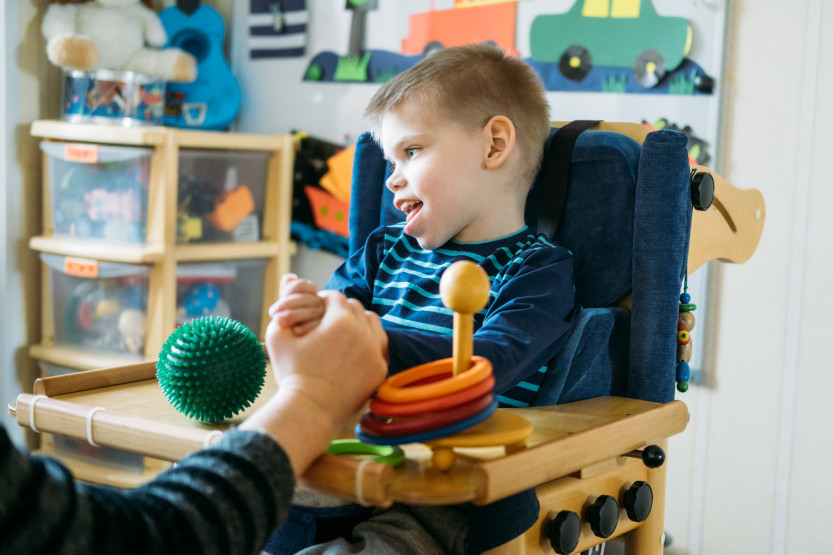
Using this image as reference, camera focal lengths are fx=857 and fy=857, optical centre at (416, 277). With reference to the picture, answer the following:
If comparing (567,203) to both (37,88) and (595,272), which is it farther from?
(37,88)

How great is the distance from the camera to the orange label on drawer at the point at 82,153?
1.98 meters

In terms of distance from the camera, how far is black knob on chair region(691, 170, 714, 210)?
101 centimetres

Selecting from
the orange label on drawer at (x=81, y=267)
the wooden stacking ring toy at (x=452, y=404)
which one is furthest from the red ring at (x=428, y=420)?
the orange label on drawer at (x=81, y=267)

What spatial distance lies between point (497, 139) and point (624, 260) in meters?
0.21

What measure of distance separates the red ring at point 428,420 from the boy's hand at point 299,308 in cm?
11

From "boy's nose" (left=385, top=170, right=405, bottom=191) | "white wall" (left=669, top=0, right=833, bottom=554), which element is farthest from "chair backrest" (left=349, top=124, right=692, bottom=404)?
"white wall" (left=669, top=0, right=833, bottom=554)

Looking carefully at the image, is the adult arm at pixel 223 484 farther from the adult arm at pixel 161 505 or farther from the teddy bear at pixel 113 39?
the teddy bear at pixel 113 39

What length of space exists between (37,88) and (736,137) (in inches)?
66.4

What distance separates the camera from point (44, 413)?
82 cm

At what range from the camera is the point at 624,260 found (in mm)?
1022

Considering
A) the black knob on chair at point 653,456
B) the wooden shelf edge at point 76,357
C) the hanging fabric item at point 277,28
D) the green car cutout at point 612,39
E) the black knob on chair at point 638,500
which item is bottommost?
the wooden shelf edge at point 76,357

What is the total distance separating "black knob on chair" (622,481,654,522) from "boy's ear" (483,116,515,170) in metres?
0.40

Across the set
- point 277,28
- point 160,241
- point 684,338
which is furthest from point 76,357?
point 684,338

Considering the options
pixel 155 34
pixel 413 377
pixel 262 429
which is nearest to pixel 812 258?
pixel 413 377
